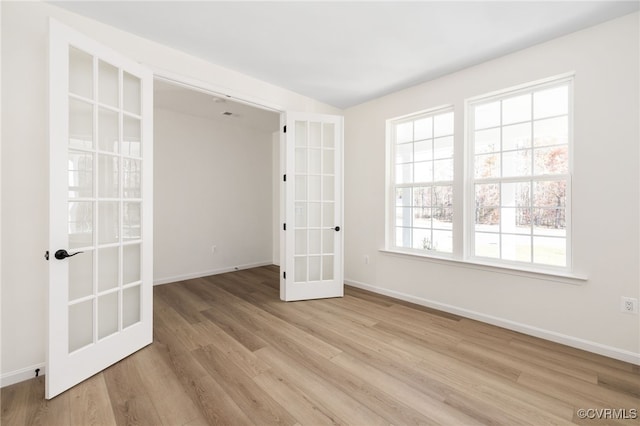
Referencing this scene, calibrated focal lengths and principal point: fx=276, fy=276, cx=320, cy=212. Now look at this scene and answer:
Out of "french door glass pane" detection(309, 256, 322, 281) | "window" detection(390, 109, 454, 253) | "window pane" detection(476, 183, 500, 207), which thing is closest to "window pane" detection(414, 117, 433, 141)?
"window" detection(390, 109, 454, 253)

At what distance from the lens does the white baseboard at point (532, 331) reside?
7.24ft

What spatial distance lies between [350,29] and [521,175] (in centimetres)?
218

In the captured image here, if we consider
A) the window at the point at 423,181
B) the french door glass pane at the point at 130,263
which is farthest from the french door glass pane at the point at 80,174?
the window at the point at 423,181

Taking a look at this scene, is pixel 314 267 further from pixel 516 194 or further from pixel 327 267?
pixel 516 194

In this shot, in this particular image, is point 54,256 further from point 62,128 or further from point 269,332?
point 269,332

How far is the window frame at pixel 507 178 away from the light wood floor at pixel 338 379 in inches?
27.1

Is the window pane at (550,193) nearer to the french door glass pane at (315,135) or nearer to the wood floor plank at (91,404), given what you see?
the french door glass pane at (315,135)

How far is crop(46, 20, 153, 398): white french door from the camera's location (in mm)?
1783

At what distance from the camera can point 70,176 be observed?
192 cm

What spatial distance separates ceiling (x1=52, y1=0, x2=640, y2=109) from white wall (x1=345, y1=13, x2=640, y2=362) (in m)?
0.18

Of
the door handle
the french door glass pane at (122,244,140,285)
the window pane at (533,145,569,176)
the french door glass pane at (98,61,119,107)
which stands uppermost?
the french door glass pane at (98,61,119,107)

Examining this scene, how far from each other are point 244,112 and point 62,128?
294 cm

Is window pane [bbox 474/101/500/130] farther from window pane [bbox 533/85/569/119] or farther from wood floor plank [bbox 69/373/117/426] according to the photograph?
wood floor plank [bbox 69/373/117/426]

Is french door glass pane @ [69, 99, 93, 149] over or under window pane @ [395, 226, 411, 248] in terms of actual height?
over
